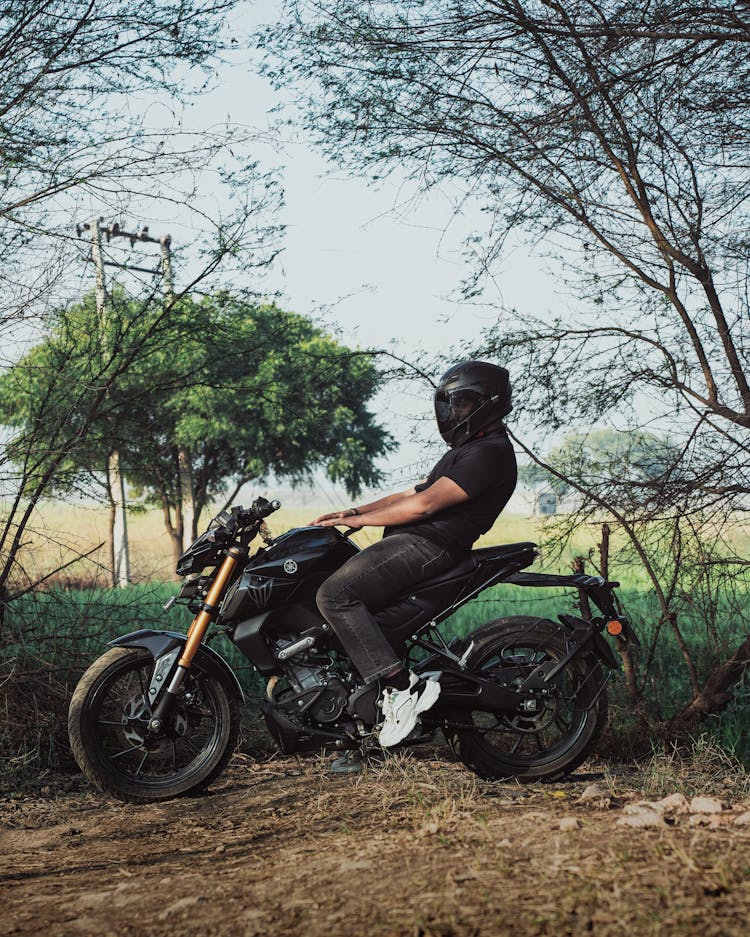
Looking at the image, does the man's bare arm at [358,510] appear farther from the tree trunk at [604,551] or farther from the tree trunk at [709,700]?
the tree trunk at [709,700]

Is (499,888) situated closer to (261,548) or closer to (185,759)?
(261,548)

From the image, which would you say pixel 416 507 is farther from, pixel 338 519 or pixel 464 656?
pixel 464 656

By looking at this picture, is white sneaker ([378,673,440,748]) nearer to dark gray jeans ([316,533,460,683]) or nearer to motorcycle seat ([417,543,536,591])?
dark gray jeans ([316,533,460,683])

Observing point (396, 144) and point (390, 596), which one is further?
point (396, 144)

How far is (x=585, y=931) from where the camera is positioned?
2900mm

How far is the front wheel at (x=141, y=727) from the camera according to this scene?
5.18 m

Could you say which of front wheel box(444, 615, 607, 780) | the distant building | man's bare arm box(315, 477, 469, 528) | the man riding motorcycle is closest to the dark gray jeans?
the man riding motorcycle

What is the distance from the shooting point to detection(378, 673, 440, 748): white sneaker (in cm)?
491

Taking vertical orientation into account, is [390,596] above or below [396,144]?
below

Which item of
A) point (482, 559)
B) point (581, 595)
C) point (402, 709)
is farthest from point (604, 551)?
point (402, 709)

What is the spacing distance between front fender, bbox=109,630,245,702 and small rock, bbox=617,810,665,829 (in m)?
2.02

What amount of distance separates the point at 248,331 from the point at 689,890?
600cm

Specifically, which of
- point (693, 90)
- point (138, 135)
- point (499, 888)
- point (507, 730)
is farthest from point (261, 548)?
point (693, 90)

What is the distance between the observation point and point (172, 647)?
17.3 feet
